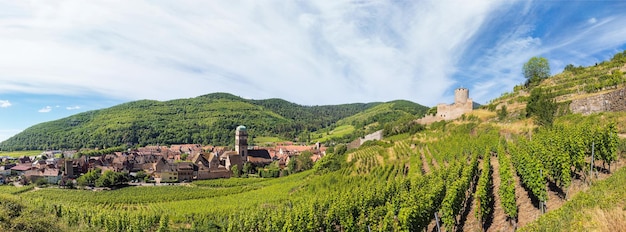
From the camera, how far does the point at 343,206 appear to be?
22.0m

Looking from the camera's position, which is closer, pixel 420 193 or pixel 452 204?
pixel 452 204

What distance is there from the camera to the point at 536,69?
176 feet

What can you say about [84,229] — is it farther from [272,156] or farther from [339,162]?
[272,156]

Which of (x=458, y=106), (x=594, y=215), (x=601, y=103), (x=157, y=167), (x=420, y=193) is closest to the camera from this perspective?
(x=594, y=215)

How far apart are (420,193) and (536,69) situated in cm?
4843

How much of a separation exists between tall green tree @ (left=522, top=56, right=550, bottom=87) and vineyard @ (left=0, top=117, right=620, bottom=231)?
66.0 ft

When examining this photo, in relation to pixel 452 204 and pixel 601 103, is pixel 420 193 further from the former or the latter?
pixel 601 103

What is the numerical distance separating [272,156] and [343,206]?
7764 centimetres

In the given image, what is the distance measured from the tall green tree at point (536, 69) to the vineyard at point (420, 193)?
20.1m

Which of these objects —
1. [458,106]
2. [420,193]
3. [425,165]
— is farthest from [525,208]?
[458,106]

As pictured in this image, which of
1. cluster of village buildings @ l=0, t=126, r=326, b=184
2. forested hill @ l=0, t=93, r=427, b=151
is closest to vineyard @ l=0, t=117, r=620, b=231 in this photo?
cluster of village buildings @ l=0, t=126, r=326, b=184

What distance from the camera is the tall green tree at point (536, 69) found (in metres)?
52.8

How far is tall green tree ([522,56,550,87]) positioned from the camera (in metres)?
52.8

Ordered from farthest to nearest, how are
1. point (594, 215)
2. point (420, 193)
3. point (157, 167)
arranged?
point (157, 167)
point (420, 193)
point (594, 215)
